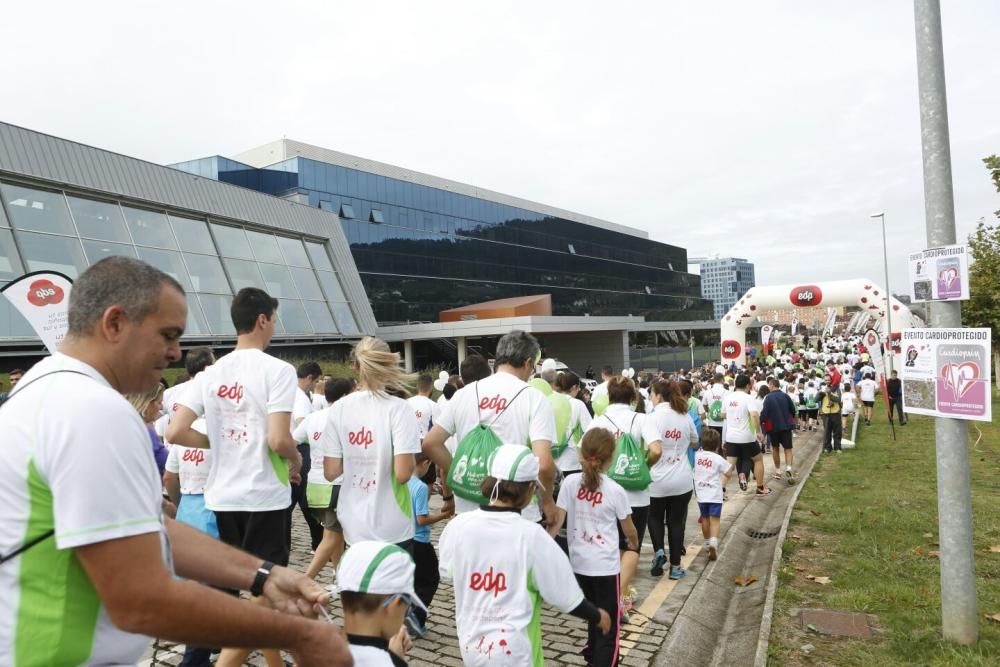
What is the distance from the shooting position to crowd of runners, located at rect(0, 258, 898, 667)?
143cm

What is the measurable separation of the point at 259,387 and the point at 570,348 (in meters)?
39.7

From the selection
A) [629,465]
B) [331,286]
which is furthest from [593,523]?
[331,286]

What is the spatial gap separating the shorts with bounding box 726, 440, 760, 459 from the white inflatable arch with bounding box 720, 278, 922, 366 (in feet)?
57.3

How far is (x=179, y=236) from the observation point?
19578 millimetres

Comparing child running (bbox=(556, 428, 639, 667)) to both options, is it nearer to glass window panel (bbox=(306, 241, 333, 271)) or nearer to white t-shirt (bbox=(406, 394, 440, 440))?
white t-shirt (bbox=(406, 394, 440, 440))

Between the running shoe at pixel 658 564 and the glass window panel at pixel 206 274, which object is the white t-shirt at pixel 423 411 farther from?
the glass window panel at pixel 206 274

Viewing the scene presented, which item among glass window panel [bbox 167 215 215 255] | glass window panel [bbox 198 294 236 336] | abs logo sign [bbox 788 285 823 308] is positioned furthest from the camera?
abs logo sign [bbox 788 285 823 308]

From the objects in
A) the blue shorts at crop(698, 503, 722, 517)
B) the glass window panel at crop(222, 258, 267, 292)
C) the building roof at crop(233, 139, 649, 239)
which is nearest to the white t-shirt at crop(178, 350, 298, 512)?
the blue shorts at crop(698, 503, 722, 517)

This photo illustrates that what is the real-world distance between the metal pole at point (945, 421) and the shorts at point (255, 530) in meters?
4.32

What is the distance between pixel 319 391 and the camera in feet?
29.0

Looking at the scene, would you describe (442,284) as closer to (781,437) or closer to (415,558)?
(781,437)

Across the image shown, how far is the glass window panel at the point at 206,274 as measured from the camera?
1930cm

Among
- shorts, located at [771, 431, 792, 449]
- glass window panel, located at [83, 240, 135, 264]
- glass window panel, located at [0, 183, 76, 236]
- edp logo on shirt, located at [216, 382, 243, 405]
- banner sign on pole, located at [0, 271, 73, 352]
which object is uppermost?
glass window panel, located at [0, 183, 76, 236]

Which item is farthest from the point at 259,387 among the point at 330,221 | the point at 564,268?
the point at 564,268
